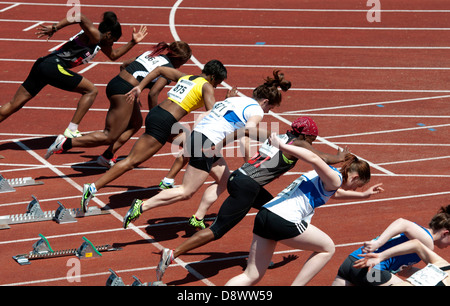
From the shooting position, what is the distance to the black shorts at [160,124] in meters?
9.53

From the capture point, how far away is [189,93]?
31.1 ft

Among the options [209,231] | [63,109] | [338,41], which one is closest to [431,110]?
[338,41]

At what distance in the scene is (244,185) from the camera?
791cm

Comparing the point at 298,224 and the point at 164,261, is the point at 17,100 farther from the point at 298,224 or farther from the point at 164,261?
the point at 298,224

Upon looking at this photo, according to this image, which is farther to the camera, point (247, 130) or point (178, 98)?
point (178, 98)

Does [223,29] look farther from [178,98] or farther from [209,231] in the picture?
[209,231]

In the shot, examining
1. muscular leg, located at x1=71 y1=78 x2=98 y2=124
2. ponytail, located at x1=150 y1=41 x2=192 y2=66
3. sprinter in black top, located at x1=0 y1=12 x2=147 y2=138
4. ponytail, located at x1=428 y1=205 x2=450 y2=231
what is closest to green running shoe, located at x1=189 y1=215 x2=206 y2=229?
ponytail, located at x1=150 y1=41 x2=192 y2=66

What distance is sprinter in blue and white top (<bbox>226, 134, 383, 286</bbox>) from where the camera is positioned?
7.10 m

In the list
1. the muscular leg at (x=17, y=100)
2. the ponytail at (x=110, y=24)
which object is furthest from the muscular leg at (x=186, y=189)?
the muscular leg at (x=17, y=100)

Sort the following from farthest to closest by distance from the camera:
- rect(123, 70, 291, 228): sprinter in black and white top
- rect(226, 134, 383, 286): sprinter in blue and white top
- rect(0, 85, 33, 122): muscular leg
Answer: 1. rect(0, 85, 33, 122): muscular leg
2. rect(123, 70, 291, 228): sprinter in black and white top
3. rect(226, 134, 383, 286): sprinter in blue and white top

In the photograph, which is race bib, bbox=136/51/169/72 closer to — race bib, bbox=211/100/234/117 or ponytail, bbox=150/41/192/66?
ponytail, bbox=150/41/192/66

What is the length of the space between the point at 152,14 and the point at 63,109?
19.1 feet

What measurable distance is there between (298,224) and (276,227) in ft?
0.67

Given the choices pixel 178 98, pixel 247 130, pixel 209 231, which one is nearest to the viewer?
pixel 209 231
